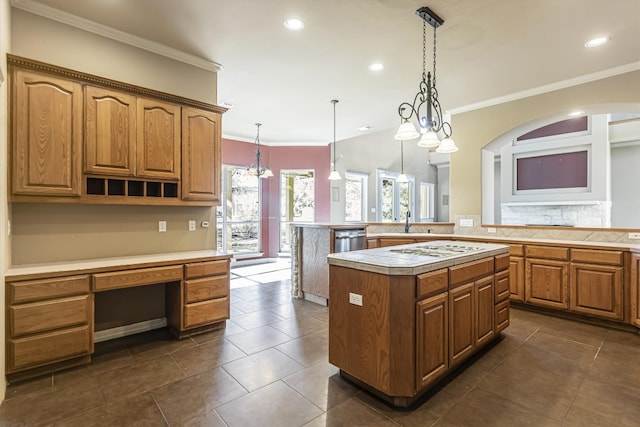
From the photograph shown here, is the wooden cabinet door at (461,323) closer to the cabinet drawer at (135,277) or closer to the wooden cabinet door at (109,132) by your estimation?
the cabinet drawer at (135,277)

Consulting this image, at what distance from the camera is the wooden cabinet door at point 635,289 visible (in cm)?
315

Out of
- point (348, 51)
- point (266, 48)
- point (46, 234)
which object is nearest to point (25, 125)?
point (46, 234)

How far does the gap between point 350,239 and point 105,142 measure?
3071 millimetres

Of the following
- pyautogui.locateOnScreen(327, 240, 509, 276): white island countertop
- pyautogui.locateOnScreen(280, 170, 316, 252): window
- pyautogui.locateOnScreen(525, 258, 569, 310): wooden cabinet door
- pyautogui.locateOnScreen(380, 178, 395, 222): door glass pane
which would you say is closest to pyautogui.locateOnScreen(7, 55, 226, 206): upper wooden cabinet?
pyautogui.locateOnScreen(327, 240, 509, 276): white island countertop

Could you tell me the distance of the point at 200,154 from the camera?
3369mm

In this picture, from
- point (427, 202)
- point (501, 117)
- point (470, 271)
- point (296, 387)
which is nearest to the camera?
point (296, 387)

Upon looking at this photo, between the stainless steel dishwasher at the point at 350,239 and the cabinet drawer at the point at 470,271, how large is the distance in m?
1.95

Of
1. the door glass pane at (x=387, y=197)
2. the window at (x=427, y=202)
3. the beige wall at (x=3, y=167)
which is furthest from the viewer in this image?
the window at (x=427, y=202)

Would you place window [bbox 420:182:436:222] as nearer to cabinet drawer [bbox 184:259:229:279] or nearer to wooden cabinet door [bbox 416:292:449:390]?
cabinet drawer [bbox 184:259:229:279]

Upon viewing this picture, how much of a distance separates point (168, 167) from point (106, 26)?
4.47 ft

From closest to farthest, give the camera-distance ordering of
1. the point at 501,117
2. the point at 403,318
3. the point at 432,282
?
the point at 403,318, the point at 432,282, the point at 501,117

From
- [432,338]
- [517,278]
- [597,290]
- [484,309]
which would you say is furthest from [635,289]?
[432,338]

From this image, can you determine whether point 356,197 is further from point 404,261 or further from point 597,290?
point 404,261

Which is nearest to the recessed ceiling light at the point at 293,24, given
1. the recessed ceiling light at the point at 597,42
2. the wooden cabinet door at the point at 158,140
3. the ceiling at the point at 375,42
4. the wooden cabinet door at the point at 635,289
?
the ceiling at the point at 375,42
